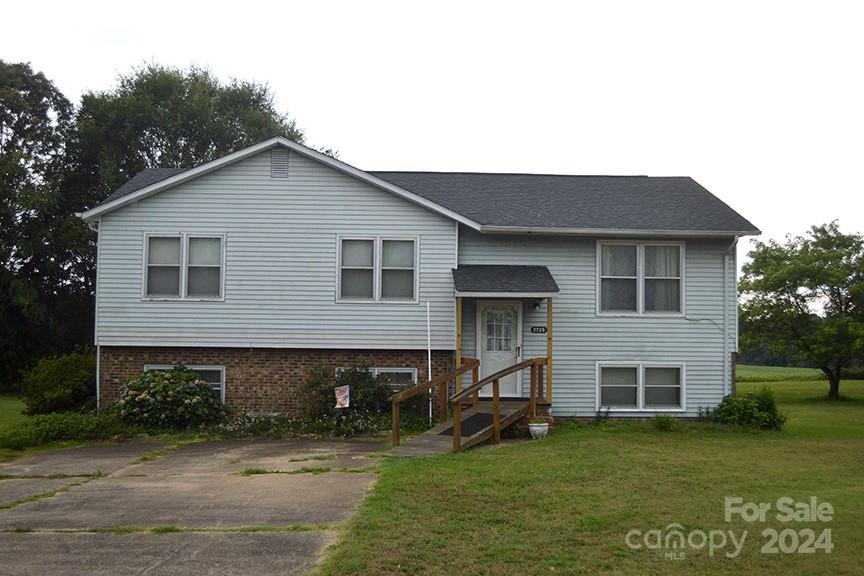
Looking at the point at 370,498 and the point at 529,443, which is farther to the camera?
the point at 529,443

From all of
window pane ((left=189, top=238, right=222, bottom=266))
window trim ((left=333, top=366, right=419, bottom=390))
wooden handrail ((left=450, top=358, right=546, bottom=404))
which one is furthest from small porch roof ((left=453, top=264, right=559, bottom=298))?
window pane ((left=189, top=238, right=222, bottom=266))

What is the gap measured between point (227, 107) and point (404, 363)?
1148 inches

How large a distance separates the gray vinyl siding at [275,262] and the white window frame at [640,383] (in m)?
3.44

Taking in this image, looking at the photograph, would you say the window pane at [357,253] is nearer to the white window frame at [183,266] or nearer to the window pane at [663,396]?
the white window frame at [183,266]

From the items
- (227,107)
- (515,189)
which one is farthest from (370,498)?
(227,107)

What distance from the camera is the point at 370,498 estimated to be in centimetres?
910

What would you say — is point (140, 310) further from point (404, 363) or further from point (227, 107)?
point (227, 107)

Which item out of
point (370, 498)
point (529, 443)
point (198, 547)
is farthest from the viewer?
point (529, 443)

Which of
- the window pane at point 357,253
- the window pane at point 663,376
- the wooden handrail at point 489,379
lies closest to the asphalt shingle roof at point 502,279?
the wooden handrail at point 489,379

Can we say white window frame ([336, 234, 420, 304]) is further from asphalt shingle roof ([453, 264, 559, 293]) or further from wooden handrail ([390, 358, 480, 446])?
wooden handrail ([390, 358, 480, 446])

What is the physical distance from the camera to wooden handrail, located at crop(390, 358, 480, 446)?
533 inches

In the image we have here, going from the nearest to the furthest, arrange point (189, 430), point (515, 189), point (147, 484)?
point (147, 484) → point (189, 430) → point (515, 189)

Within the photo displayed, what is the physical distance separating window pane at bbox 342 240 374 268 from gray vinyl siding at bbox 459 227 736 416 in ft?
6.52

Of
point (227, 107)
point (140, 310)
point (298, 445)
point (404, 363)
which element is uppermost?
point (227, 107)
